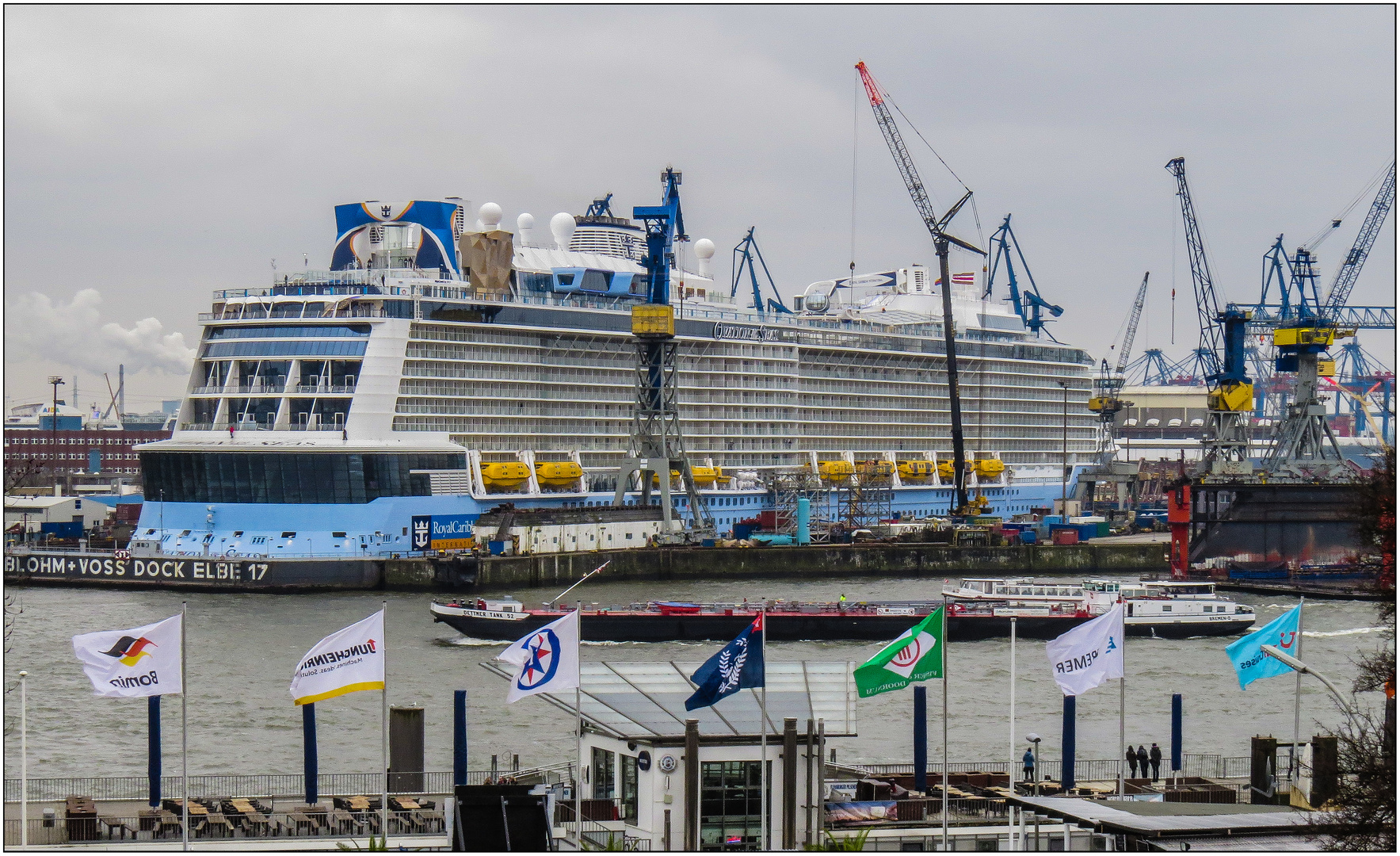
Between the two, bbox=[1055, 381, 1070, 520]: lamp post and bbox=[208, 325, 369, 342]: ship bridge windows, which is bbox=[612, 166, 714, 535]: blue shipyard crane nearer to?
bbox=[208, 325, 369, 342]: ship bridge windows

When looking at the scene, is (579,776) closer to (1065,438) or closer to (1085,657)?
(1085,657)

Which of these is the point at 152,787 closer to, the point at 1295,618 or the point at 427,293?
the point at 1295,618

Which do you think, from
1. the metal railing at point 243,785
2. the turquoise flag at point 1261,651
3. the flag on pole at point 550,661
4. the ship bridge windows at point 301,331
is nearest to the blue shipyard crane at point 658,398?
the ship bridge windows at point 301,331

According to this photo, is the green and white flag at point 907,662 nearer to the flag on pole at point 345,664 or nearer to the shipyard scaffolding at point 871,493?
the flag on pole at point 345,664

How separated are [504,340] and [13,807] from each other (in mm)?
53534

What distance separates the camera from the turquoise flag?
94.7 ft

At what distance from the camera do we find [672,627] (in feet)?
183

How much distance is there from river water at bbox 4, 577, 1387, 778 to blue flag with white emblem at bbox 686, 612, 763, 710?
38.2 ft

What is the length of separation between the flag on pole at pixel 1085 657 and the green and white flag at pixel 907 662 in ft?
10.8

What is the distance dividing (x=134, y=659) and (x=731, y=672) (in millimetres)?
8839

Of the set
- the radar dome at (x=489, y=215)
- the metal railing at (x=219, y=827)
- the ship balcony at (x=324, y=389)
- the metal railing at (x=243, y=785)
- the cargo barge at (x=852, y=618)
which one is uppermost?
the radar dome at (x=489, y=215)

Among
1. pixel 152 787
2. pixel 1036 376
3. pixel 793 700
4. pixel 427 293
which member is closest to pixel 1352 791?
pixel 793 700

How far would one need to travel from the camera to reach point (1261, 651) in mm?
28562

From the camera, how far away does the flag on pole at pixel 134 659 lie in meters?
25.1
